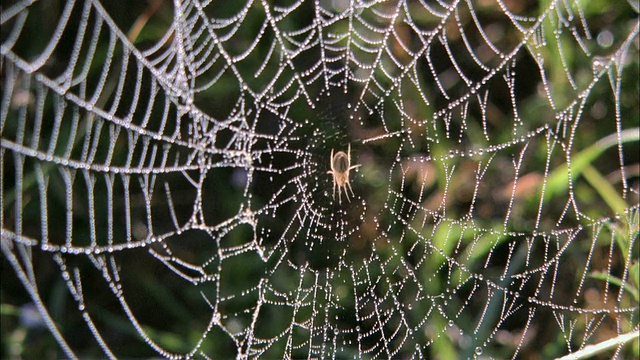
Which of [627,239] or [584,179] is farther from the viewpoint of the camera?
[584,179]

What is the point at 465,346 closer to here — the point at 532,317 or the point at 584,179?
the point at 532,317

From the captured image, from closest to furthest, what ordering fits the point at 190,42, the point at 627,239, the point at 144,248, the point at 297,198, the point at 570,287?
the point at 190,42 < the point at 627,239 < the point at 297,198 < the point at 570,287 < the point at 144,248

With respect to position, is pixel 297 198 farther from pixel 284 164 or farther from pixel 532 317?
pixel 532 317

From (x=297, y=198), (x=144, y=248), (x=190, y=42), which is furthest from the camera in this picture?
(x=144, y=248)

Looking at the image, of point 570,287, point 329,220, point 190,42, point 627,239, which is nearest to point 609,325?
point 570,287

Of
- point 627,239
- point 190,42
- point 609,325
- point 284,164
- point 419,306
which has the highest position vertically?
point 190,42

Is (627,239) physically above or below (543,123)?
below
